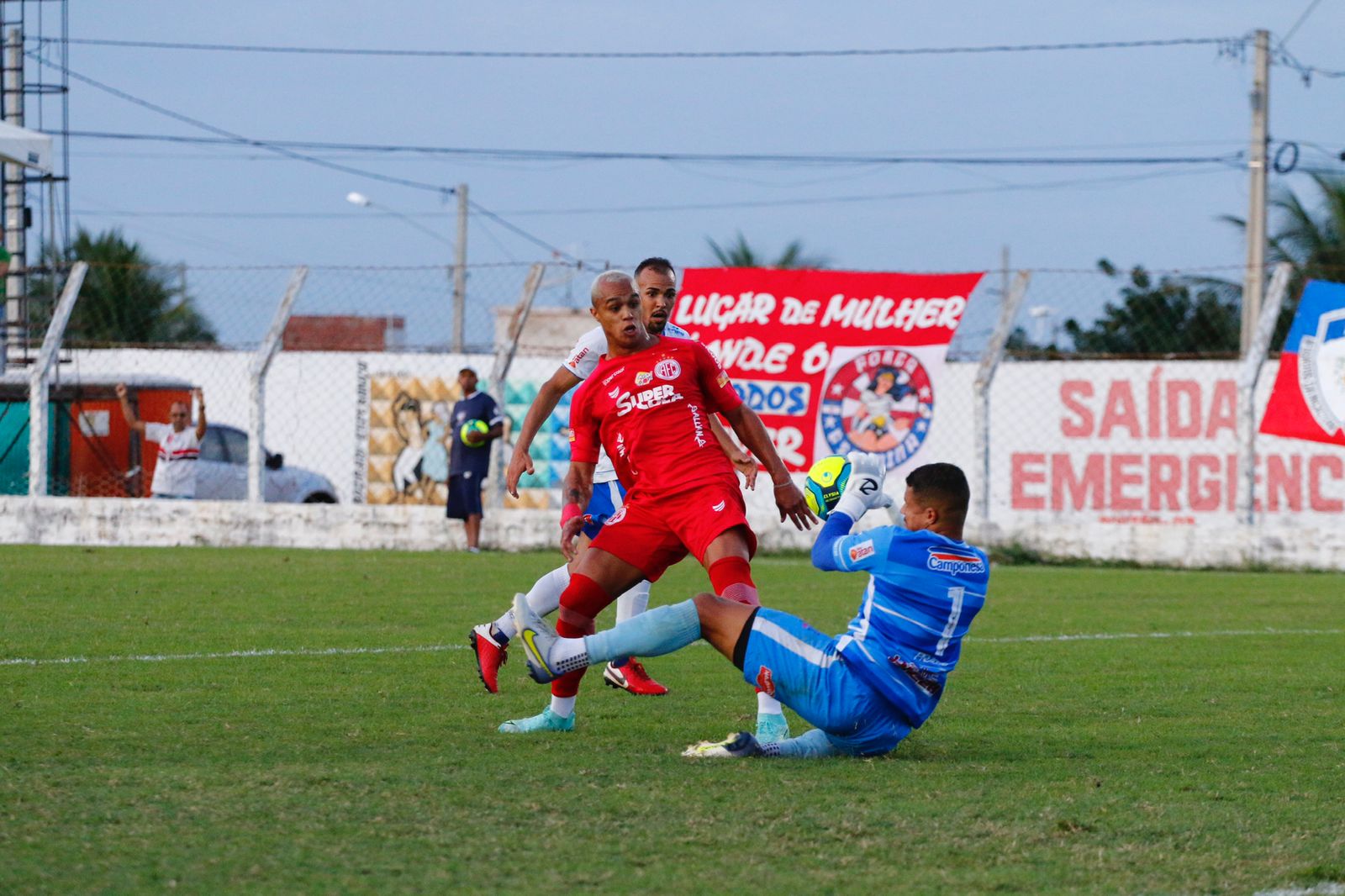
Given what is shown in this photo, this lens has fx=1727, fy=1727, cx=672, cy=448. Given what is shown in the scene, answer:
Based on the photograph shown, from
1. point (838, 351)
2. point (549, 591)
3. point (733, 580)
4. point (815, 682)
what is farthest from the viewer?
point (838, 351)

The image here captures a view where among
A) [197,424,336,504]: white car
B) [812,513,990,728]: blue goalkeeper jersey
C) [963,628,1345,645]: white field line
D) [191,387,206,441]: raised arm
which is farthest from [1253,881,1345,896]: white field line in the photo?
[197,424,336,504]: white car

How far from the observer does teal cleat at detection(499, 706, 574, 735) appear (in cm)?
630

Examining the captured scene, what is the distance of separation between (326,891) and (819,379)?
13.6 metres

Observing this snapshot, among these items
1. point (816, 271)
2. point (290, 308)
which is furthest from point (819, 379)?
point (290, 308)

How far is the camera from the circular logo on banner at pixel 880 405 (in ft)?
55.7

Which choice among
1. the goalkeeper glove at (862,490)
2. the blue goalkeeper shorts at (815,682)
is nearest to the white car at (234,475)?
the goalkeeper glove at (862,490)

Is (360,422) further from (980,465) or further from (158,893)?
(158,893)

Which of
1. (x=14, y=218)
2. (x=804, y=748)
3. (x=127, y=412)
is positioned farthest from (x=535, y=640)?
(x=14, y=218)

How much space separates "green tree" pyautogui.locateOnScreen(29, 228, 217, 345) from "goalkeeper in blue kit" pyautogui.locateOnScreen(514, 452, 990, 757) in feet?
54.2

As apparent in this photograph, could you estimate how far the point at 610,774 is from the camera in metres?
5.39

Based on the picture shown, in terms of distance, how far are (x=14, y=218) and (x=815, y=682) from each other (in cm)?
2366

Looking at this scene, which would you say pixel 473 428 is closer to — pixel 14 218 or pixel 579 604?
pixel 579 604

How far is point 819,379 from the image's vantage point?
17141 mm

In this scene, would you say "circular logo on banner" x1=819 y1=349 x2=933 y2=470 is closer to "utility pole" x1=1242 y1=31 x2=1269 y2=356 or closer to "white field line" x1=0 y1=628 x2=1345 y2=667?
"white field line" x1=0 y1=628 x2=1345 y2=667
